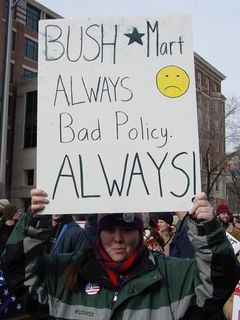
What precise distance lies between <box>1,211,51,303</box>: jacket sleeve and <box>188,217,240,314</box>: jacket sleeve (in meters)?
0.70

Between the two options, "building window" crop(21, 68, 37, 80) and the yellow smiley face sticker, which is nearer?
the yellow smiley face sticker

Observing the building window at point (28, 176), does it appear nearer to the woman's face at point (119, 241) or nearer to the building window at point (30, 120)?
the building window at point (30, 120)

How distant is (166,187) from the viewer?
218cm

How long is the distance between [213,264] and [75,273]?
0.64 m

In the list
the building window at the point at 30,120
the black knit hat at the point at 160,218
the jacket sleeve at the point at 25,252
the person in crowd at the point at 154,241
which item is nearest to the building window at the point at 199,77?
the building window at the point at 30,120

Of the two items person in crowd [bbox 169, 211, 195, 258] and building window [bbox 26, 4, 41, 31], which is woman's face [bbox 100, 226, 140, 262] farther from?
building window [bbox 26, 4, 41, 31]

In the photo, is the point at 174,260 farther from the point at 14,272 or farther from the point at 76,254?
the point at 14,272

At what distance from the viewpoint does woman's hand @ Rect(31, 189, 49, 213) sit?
2.12 m

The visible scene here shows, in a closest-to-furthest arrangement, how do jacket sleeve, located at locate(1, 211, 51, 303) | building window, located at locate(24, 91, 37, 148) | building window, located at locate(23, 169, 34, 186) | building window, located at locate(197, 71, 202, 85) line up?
jacket sleeve, located at locate(1, 211, 51, 303)
building window, located at locate(23, 169, 34, 186)
building window, located at locate(24, 91, 37, 148)
building window, located at locate(197, 71, 202, 85)

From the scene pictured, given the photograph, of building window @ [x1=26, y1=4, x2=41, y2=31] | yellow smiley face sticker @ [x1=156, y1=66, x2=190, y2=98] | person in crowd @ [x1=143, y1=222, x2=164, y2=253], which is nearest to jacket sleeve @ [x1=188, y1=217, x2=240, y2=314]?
yellow smiley face sticker @ [x1=156, y1=66, x2=190, y2=98]

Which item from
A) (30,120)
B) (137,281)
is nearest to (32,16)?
(30,120)

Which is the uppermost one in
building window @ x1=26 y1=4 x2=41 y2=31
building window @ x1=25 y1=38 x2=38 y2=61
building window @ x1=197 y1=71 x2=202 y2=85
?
building window @ x1=26 y1=4 x2=41 y2=31

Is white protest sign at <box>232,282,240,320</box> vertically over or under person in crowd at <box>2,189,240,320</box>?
under

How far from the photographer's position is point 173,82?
2268 mm
